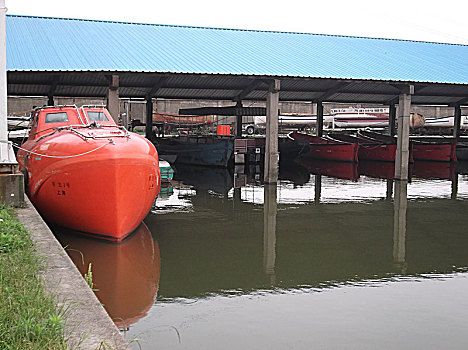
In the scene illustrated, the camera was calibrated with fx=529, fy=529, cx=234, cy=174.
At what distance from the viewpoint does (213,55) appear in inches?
736

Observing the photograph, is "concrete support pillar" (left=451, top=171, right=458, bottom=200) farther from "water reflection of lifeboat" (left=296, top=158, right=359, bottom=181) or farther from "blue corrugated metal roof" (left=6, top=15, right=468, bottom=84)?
"blue corrugated metal roof" (left=6, top=15, right=468, bottom=84)

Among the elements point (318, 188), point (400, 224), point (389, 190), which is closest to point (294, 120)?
point (318, 188)

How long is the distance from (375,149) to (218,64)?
47.0ft

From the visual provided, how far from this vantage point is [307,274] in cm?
779

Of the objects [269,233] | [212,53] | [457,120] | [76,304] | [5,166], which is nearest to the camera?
[76,304]

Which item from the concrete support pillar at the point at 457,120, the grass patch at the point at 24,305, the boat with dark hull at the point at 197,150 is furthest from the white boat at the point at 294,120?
the grass patch at the point at 24,305

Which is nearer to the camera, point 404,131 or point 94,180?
point 94,180

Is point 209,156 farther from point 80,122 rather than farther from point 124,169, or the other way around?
point 124,169

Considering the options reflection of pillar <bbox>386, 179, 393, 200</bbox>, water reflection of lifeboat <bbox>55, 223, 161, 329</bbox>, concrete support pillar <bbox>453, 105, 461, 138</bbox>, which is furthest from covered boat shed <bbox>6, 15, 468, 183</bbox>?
water reflection of lifeboat <bbox>55, 223, 161, 329</bbox>

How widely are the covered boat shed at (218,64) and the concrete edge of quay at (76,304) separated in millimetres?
10357

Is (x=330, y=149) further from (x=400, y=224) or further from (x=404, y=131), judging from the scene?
(x=400, y=224)

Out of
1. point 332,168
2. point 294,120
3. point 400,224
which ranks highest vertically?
point 294,120

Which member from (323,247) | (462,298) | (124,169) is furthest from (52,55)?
(462,298)

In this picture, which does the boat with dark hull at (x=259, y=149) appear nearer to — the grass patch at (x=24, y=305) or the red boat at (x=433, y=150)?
the red boat at (x=433, y=150)
